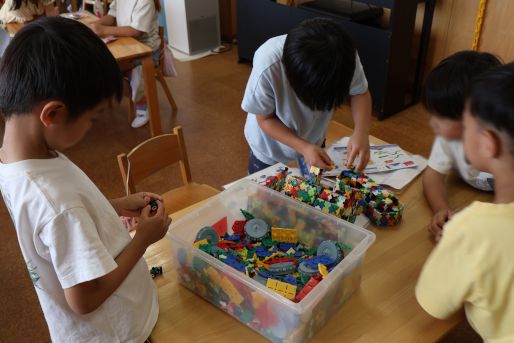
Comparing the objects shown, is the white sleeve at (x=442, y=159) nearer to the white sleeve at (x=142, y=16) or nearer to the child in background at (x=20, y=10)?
the white sleeve at (x=142, y=16)

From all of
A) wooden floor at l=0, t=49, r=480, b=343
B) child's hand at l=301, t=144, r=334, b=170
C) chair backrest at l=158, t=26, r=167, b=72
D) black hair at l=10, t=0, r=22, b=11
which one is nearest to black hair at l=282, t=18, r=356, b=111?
child's hand at l=301, t=144, r=334, b=170

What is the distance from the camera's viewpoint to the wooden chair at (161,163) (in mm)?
1454

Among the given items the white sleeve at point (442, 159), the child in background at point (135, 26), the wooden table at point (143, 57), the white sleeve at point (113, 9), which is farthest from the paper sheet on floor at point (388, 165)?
the white sleeve at point (113, 9)

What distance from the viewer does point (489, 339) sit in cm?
80

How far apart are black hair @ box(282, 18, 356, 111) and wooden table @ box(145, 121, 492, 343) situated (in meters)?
0.40

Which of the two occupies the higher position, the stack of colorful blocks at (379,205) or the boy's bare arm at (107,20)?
the boy's bare arm at (107,20)

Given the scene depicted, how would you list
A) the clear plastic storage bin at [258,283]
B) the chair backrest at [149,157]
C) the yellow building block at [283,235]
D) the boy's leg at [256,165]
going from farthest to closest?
the boy's leg at [256,165] → the chair backrest at [149,157] → the yellow building block at [283,235] → the clear plastic storage bin at [258,283]

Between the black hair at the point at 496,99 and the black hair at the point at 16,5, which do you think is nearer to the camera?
the black hair at the point at 496,99

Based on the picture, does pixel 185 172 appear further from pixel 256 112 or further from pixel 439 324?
pixel 439 324

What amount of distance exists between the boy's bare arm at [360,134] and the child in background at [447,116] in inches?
7.7

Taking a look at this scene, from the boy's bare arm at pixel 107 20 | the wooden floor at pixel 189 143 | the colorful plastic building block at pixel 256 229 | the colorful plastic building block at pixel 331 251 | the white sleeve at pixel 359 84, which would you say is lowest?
the wooden floor at pixel 189 143

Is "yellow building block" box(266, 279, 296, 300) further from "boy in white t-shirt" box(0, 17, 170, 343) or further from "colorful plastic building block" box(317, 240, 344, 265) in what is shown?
"boy in white t-shirt" box(0, 17, 170, 343)

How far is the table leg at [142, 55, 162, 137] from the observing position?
2555 mm

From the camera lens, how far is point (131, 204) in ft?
3.20
